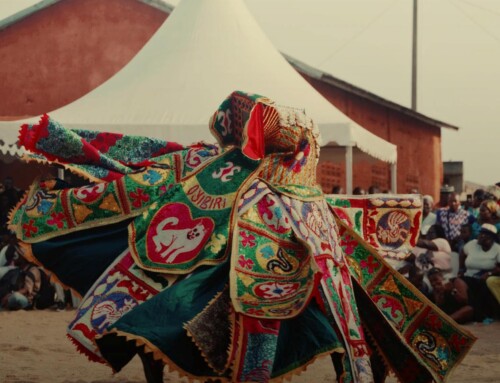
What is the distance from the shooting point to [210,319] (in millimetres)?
5613

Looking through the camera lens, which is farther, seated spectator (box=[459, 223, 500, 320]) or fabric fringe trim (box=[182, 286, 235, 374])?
seated spectator (box=[459, 223, 500, 320])

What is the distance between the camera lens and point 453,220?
1275 cm

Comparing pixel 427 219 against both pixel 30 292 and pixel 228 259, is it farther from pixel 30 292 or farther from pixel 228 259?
pixel 228 259

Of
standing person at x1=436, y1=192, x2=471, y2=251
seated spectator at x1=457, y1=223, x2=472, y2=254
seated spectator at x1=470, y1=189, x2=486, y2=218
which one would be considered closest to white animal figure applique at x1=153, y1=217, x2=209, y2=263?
seated spectator at x1=457, y1=223, x2=472, y2=254

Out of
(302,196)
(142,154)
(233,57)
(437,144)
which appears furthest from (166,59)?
(437,144)

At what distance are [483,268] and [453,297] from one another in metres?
0.51

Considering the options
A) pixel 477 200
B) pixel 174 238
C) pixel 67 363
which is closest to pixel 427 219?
pixel 477 200

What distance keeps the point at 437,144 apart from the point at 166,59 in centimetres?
1277

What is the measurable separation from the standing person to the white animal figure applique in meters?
7.05

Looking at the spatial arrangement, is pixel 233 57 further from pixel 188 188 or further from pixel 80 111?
pixel 188 188

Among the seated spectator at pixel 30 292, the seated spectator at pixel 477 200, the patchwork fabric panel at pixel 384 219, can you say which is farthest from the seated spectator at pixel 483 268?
the patchwork fabric panel at pixel 384 219

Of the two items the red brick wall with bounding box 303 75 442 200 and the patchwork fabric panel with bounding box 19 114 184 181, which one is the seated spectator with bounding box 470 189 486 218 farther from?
the patchwork fabric panel with bounding box 19 114 184 181

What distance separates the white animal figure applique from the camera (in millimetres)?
5992

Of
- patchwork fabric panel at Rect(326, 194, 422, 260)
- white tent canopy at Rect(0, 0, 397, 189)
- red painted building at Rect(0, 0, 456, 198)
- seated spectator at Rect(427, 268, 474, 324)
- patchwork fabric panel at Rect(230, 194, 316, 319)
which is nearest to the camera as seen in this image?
patchwork fabric panel at Rect(230, 194, 316, 319)
